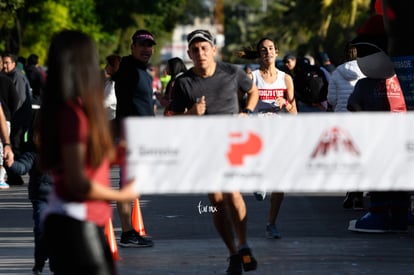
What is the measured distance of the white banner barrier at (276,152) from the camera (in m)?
6.59

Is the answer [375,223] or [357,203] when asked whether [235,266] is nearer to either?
[375,223]

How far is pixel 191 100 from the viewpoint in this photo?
32.9 feet

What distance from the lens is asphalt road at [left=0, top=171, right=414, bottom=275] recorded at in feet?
34.0

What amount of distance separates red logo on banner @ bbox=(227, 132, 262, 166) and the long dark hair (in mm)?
854

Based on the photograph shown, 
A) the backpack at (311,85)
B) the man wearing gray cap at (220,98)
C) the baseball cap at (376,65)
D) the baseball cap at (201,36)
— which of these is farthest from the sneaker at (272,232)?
the backpack at (311,85)

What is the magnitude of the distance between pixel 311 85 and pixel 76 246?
12.0 m

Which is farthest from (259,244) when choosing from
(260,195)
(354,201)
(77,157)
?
(77,157)

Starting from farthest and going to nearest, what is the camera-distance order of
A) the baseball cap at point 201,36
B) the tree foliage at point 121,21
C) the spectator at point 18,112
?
1. the tree foliage at point 121,21
2. the spectator at point 18,112
3. the baseball cap at point 201,36

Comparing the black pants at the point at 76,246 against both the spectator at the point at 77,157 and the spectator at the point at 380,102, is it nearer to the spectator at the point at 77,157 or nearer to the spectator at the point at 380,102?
the spectator at the point at 77,157

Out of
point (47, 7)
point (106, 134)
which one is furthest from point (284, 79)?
point (47, 7)

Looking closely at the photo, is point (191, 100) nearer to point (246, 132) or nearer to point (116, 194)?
point (246, 132)

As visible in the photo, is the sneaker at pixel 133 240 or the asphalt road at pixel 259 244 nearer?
the asphalt road at pixel 259 244

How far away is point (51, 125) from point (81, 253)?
600mm

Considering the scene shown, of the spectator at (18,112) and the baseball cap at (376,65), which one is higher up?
the baseball cap at (376,65)
